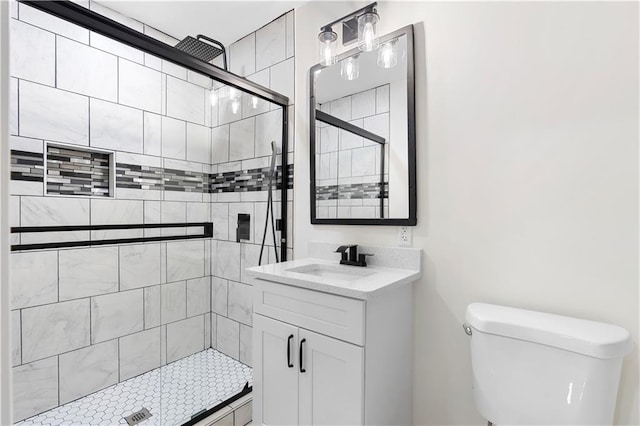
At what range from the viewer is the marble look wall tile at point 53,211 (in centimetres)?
160

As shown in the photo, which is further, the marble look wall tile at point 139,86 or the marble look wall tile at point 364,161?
the marble look wall tile at point 139,86

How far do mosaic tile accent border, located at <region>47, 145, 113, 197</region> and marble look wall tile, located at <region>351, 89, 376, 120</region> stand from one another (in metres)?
1.44

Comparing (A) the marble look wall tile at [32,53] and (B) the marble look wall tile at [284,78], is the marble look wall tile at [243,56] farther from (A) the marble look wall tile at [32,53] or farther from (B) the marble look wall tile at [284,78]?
(A) the marble look wall tile at [32,53]

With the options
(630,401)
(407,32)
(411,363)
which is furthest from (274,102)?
(630,401)

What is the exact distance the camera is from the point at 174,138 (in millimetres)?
1974

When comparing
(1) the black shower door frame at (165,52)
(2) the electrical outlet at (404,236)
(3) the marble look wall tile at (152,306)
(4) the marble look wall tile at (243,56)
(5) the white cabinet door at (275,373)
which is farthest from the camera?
(4) the marble look wall tile at (243,56)

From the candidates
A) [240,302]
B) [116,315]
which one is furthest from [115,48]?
[240,302]

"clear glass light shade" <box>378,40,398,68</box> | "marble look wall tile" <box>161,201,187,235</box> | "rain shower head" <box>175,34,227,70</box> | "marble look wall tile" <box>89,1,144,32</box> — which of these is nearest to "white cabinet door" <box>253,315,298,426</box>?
"marble look wall tile" <box>161,201,187,235</box>

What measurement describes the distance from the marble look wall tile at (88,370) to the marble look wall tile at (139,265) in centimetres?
37

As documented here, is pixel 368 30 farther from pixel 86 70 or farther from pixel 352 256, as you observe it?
pixel 86 70

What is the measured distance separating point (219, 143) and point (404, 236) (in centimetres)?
132

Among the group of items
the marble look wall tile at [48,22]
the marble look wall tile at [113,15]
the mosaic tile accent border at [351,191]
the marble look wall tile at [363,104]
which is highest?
the marble look wall tile at [113,15]

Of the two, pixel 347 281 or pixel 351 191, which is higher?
pixel 351 191

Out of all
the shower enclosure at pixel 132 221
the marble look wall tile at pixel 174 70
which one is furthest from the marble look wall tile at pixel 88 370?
the marble look wall tile at pixel 174 70
